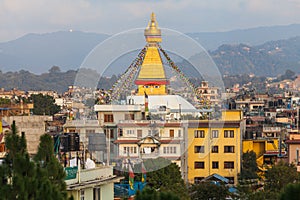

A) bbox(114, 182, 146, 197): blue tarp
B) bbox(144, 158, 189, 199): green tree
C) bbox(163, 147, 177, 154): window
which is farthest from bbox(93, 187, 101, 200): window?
bbox(163, 147, 177, 154): window

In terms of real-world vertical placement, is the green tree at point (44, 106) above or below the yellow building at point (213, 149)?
→ above

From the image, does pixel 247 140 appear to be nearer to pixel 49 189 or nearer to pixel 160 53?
pixel 160 53

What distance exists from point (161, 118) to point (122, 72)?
1299 centimetres

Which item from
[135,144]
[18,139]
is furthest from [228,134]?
[18,139]

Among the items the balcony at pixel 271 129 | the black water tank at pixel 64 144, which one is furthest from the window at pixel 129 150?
the balcony at pixel 271 129

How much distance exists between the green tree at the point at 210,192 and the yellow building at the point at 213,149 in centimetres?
779

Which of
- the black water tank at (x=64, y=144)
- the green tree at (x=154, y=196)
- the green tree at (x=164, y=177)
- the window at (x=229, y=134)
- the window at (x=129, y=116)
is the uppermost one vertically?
the window at (x=129, y=116)

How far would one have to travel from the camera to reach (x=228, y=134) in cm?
4553

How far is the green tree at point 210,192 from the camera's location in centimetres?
3569

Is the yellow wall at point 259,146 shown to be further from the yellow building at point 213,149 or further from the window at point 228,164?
the window at point 228,164

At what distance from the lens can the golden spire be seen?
193 feet

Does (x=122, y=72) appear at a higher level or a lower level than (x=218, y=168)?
higher

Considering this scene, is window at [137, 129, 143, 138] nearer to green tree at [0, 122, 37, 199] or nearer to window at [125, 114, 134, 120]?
window at [125, 114, 134, 120]

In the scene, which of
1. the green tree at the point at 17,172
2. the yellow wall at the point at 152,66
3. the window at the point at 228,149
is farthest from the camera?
the yellow wall at the point at 152,66
